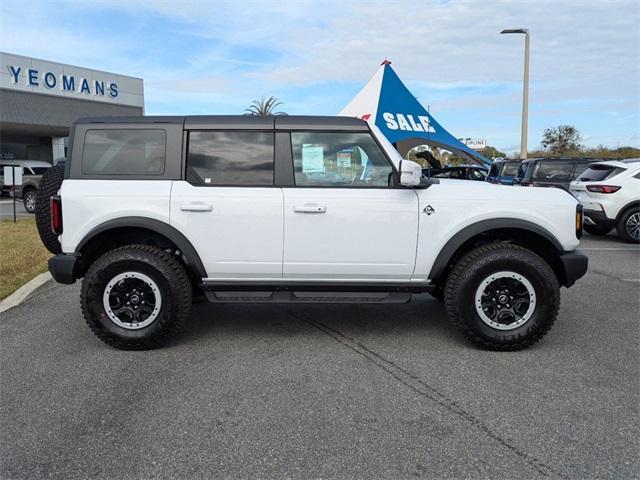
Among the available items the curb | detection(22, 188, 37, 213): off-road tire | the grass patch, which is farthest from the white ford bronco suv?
detection(22, 188, 37, 213): off-road tire

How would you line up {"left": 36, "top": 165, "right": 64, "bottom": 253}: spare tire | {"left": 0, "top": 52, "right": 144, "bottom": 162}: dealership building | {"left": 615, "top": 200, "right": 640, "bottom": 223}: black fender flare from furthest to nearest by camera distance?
1. {"left": 0, "top": 52, "right": 144, "bottom": 162}: dealership building
2. {"left": 615, "top": 200, "right": 640, "bottom": 223}: black fender flare
3. {"left": 36, "top": 165, "right": 64, "bottom": 253}: spare tire

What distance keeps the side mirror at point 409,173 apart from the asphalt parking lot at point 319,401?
1368mm

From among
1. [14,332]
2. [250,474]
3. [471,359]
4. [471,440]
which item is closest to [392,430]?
[471,440]

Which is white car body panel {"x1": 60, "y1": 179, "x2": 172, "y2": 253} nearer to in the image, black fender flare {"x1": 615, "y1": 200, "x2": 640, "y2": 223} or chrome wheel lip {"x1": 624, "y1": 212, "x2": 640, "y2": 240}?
black fender flare {"x1": 615, "y1": 200, "x2": 640, "y2": 223}

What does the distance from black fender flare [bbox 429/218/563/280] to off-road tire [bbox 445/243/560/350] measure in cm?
15

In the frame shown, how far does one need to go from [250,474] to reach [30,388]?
1.94m

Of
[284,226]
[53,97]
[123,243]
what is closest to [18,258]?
[123,243]

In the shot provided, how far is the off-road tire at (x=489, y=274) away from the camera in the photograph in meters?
4.25

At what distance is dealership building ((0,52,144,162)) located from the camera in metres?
28.9

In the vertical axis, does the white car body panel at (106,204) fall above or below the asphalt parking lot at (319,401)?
above

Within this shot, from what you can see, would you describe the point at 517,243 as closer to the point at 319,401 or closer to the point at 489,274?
the point at 489,274

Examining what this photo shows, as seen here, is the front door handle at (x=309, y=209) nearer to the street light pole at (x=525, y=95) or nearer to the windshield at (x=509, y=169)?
the windshield at (x=509, y=169)

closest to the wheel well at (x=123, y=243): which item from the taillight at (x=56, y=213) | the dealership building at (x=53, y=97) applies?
the taillight at (x=56, y=213)

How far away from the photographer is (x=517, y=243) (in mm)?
4727
